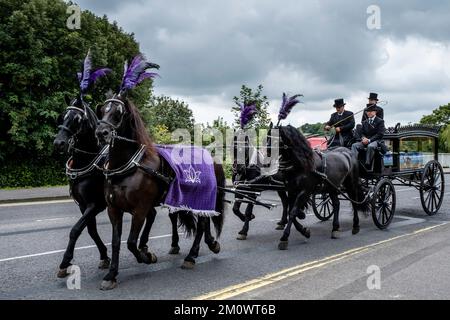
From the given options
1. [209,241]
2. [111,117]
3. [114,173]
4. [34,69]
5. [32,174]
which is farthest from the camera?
[32,174]

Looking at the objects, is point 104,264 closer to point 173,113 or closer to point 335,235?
point 335,235

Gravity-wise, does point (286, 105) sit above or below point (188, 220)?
above

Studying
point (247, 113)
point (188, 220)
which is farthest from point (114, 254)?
point (247, 113)

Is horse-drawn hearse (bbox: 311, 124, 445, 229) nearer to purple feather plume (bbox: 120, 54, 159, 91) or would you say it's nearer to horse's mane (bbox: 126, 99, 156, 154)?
horse's mane (bbox: 126, 99, 156, 154)

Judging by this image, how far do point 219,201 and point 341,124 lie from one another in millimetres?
4993

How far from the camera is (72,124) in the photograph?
6.13m

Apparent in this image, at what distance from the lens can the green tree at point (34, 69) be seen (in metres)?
19.0

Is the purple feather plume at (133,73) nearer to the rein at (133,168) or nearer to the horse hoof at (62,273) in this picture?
the rein at (133,168)

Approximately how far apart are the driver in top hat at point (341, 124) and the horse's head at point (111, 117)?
6367 millimetres

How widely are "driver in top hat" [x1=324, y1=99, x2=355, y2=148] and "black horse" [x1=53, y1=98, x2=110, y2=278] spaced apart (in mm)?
6345

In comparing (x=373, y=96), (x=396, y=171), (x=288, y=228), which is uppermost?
(x=373, y=96)

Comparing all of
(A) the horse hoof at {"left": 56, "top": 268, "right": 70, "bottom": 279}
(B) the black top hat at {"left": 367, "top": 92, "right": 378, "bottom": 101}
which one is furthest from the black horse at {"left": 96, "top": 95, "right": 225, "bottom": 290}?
(B) the black top hat at {"left": 367, "top": 92, "right": 378, "bottom": 101}

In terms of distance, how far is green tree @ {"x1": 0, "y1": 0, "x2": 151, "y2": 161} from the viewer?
1903 centimetres
